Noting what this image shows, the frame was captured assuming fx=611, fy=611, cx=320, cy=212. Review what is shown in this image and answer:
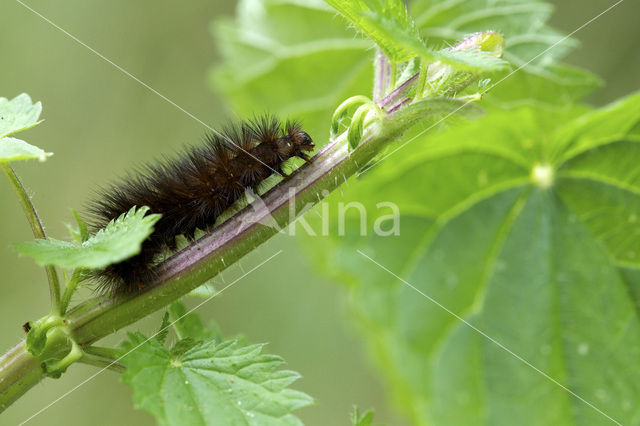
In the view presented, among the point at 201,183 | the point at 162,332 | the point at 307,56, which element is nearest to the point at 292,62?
the point at 307,56

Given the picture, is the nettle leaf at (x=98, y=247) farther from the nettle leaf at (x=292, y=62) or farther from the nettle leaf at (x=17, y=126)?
the nettle leaf at (x=292, y=62)

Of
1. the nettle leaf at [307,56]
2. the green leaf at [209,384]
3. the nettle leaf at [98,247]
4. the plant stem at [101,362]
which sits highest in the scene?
the nettle leaf at [307,56]

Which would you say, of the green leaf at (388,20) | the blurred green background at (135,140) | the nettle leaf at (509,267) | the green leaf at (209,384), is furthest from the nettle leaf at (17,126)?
the blurred green background at (135,140)

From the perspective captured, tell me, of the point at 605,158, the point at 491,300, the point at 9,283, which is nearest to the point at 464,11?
the point at 605,158

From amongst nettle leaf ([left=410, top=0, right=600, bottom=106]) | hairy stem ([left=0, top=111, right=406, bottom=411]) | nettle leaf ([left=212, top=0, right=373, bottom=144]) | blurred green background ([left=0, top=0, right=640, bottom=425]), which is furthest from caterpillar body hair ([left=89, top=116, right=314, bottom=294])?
blurred green background ([left=0, top=0, right=640, bottom=425])

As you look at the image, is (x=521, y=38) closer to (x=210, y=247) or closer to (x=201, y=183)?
(x=201, y=183)

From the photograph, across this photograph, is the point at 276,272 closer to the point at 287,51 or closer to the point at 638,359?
the point at 287,51
